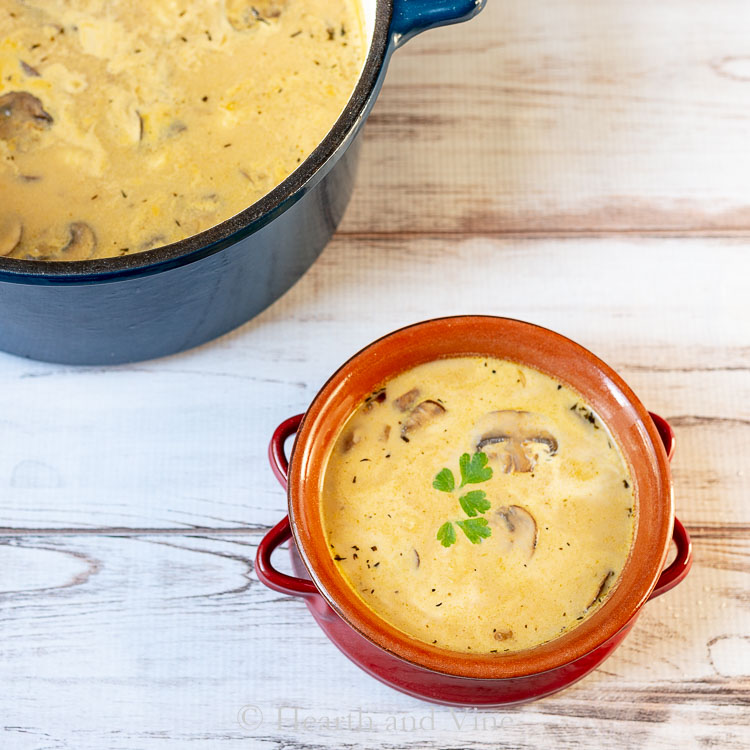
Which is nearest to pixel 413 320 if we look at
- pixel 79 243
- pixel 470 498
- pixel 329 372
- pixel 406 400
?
pixel 329 372

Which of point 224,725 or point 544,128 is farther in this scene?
point 544,128

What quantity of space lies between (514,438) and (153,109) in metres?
0.62

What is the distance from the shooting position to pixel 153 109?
1.34 meters

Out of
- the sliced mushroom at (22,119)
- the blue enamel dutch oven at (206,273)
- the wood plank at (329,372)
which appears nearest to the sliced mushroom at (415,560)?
the wood plank at (329,372)

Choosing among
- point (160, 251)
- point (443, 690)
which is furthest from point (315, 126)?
point (443, 690)

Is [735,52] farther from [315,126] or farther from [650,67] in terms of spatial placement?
[315,126]

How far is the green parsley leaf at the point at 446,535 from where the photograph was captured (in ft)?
3.84

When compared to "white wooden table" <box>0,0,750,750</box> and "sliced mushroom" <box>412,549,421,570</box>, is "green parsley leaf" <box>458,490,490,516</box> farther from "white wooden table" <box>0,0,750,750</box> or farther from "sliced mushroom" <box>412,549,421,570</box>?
"white wooden table" <box>0,0,750,750</box>

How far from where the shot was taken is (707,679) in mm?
1293

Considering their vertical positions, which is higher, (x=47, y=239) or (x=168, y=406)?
(x=47, y=239)

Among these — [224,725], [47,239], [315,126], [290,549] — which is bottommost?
[224,725]

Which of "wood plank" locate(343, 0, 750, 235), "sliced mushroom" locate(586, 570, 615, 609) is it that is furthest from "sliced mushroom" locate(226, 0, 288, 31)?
"sliced mushroom" locate(586, 570, 615, 609)

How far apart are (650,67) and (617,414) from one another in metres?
0.66

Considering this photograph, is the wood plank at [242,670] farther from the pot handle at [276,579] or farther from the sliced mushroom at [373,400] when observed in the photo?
the sliced mushroom at [373,400]
